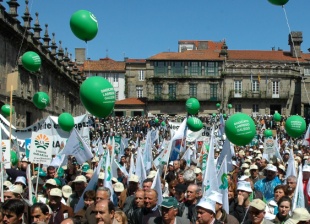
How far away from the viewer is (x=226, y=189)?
23.5 feet

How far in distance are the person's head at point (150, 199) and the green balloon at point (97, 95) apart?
191cm

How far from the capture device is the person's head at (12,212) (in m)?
5.25

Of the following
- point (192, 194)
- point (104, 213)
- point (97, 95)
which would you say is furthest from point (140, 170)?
point (104, 213)

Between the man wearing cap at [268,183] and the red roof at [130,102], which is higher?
the red roof at [130,102]

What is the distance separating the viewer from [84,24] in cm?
929

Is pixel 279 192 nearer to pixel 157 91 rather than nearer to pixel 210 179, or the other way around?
pixel 210 179

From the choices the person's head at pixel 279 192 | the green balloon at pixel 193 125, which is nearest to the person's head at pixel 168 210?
the person's head at pixel 279 192

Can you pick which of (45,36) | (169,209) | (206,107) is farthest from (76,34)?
(206,107)

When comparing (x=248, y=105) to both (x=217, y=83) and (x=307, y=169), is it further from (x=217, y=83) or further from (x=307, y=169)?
(x=307, y=169)

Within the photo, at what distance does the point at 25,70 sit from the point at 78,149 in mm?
20734

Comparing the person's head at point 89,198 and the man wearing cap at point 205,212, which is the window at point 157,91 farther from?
the man wearing cap at point 205,212

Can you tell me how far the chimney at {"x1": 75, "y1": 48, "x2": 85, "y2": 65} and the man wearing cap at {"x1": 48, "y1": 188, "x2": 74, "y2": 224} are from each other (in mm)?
75396

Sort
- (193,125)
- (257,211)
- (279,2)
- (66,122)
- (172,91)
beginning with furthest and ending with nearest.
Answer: (172,91), (193,125), (66,122), (279,2), (257,211)

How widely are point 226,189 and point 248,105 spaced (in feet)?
208
